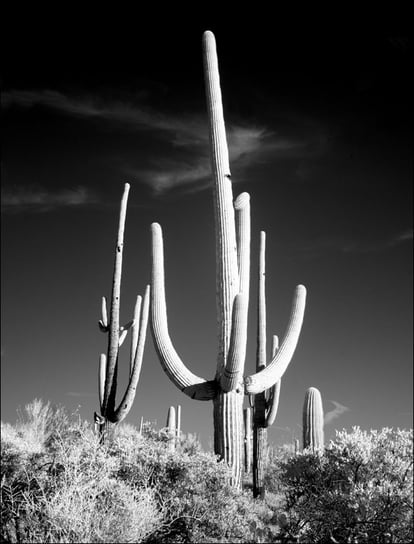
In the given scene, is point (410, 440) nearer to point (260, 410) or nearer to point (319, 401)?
point (319, 401)

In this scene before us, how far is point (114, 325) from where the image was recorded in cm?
1241

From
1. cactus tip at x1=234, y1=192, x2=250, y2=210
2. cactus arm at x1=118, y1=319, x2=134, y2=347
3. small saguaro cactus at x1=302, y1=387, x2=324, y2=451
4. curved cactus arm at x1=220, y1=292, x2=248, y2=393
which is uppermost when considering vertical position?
cactus tip at x1=234, y1=192, x2=250, y2=210

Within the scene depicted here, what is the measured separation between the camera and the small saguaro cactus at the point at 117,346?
11797 mm

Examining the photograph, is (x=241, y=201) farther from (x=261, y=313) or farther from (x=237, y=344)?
(x=261, y=313)

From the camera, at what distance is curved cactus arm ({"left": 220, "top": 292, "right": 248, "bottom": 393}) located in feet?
24.8

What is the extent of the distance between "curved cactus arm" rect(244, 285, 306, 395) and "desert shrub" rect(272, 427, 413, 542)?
1.40 metres

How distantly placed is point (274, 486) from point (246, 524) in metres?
8.63

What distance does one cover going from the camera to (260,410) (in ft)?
43.5

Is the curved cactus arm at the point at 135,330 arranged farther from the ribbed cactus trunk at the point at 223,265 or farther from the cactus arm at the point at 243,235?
the ribbed cactus trunk at the point at 223,265

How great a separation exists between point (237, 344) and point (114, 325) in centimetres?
556

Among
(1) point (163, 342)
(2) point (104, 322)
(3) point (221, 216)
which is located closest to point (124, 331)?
(2) point (104, 322)

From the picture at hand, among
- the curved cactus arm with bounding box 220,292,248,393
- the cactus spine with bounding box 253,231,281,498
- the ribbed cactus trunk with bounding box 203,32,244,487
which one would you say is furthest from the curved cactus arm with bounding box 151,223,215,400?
the cactus spine with bounding box 253,231,281,498

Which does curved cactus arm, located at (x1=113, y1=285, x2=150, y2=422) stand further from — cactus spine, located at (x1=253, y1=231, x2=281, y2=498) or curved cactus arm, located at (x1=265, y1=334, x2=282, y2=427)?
curved cactus arm, located at (x1=265, y1=334, x2=282, y2=427)

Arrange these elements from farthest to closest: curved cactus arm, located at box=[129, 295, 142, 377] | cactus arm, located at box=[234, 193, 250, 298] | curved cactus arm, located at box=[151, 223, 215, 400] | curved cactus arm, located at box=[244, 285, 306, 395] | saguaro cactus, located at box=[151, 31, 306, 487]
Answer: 1. curved cactus arm, located at box=[129, 295, 142, 377]
2. cactus arm, located at box=[234, 193, 250, 298]
3. curved cactus arm, located at box=[244, 285, 306, 395]
4. curved cactus arm, located at box=[151, 223, 215, 400]
5. saguaro cactus, located at box=[151, 31, 306, 487]
